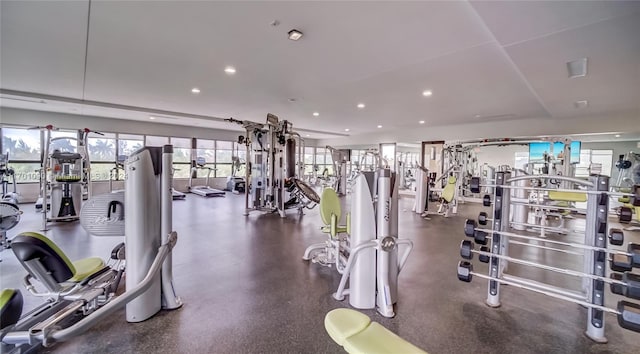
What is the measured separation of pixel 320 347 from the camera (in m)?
1.76

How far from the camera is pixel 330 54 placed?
332 centimetres

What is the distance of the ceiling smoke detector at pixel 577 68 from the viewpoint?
3.16 meters

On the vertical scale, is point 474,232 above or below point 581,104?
below

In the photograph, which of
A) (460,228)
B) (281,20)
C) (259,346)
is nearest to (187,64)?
(281,20)

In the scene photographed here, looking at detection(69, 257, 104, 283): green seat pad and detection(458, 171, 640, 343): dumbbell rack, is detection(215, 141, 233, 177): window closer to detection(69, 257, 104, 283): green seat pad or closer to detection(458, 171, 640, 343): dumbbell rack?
detection(69, 257, 104, 283): green seat pad

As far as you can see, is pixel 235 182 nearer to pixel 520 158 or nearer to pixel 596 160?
Result: pixel 520 158

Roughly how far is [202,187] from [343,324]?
34.7 feet

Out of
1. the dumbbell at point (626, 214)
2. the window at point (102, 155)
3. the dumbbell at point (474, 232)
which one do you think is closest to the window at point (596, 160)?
the dumbbell at point (626, 214)

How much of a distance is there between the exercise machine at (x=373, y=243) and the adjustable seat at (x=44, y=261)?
82.6 inches

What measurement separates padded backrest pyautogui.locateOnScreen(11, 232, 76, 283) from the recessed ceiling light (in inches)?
107

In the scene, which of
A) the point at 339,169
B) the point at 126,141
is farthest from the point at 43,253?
the point at 126,141

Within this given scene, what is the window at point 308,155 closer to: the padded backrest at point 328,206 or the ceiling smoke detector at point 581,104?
the ceiling smoke detector at point 581,104

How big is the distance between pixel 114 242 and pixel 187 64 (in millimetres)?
2921

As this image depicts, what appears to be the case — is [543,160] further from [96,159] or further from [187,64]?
[96,159]
